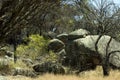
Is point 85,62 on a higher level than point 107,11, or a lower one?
lower

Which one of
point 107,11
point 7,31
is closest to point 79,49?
point 107,11

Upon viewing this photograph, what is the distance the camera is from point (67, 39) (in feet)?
110

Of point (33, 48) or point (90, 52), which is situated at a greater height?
point (33, 48)

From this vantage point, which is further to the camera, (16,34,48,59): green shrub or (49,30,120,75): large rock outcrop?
(16,34,48,59): green shrub

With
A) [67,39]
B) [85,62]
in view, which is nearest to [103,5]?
[85,62]

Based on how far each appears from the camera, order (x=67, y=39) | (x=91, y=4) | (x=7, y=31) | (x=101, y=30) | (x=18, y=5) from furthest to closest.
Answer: (x=67, y=39)
(x=91, y=4)
(x=101, y=30)
(x=7, y=31)
(x=18, y=5)

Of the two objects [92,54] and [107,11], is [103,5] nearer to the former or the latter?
[107,11]

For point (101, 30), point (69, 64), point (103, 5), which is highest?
point (103, 5)

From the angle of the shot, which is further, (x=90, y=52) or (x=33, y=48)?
(x=33, y=48)

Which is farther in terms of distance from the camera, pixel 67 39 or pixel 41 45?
pixel 67 39

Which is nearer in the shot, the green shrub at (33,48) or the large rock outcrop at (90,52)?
the large rock outcrop at (90,52)

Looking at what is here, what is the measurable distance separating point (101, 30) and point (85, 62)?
14.0ft

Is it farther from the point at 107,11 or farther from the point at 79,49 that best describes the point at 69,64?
the point at 107,11

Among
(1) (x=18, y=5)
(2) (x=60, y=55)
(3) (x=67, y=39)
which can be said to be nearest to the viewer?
(1) (x=18, y=5)
